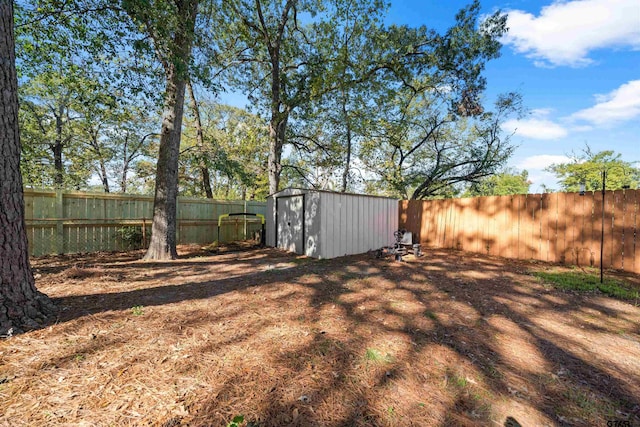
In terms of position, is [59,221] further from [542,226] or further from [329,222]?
[542,226]

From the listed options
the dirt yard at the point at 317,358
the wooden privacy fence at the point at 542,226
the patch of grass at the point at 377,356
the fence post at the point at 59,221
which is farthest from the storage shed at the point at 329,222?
the fence post at the point at 59,221

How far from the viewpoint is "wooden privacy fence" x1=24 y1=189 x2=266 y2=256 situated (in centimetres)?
577

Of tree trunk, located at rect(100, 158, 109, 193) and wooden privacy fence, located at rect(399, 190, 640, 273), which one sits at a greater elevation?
tree trunk, located at rect(100, 158, 109, 193)

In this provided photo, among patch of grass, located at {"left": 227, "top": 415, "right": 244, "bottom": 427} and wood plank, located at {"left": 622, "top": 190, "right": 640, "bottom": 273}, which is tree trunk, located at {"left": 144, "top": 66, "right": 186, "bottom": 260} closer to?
patch of grass, located at {"left": 227, "top": 415, "right": 244, "bottom": 427}

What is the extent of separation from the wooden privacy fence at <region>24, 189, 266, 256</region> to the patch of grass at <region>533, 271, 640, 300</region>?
9506 millimetres

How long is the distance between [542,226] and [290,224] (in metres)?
6.55

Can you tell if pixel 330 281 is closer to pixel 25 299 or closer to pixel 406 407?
pixel 406 407

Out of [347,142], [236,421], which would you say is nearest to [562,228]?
[236,421]

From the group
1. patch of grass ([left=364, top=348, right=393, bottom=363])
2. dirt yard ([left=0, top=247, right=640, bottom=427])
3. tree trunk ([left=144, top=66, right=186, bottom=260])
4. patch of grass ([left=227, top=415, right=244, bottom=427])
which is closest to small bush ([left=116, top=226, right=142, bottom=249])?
tree trunk ([left=144, top=66, right=186, bottom=260])

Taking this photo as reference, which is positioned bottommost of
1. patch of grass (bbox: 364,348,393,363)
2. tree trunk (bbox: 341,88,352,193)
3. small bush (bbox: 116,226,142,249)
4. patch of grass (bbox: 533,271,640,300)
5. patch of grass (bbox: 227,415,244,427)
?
patch of grass (bbox: 533,271,640,300)

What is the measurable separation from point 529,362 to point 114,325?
3679 mm

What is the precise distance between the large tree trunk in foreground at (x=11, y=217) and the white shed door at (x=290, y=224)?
536 cm

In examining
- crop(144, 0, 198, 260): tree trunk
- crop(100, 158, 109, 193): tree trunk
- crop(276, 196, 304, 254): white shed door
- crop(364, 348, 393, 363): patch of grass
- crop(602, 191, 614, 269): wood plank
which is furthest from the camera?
crop(100, 158, 109, 193): tree trunk

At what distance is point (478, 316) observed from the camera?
2953 millimetres
